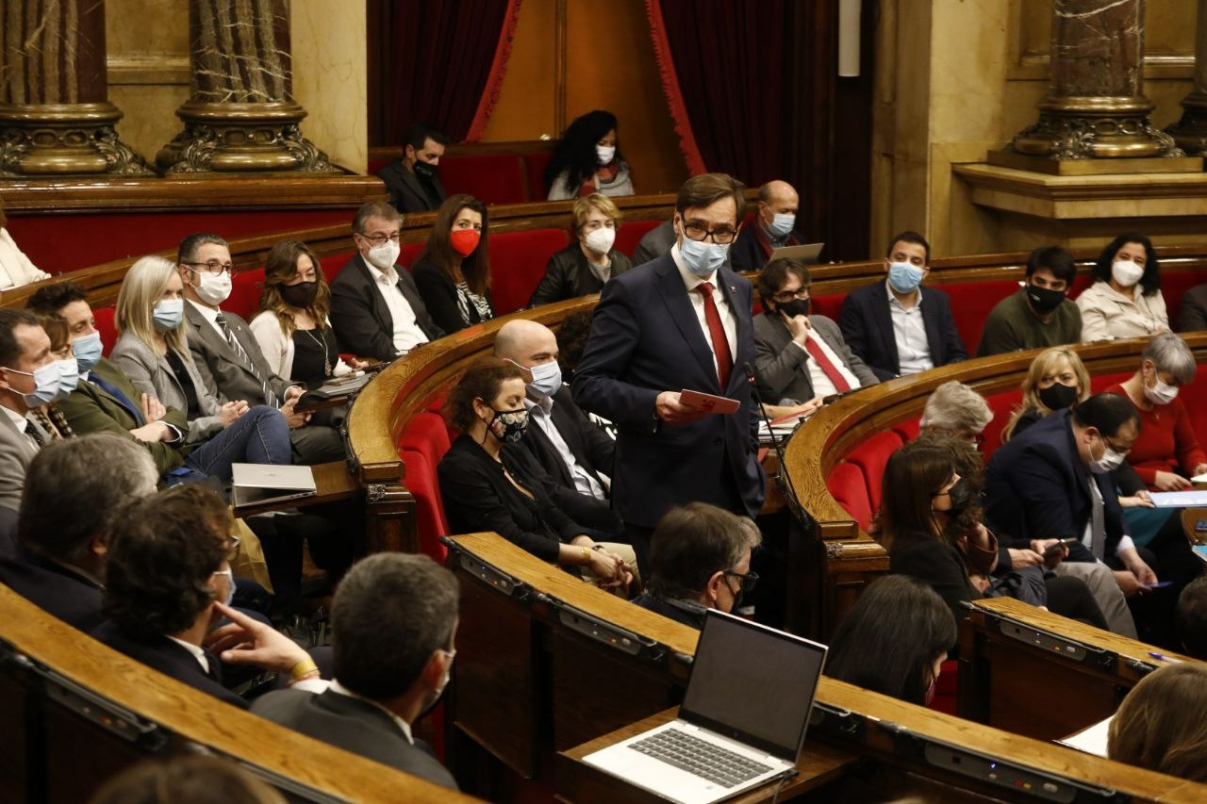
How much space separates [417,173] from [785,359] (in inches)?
119

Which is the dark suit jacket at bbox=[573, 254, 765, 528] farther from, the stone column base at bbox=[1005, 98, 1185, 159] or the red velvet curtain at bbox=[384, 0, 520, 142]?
the red velvet curtain at bbox=[384, 0, 520, 142]

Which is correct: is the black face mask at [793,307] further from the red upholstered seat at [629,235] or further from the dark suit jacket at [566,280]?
the red upholstered seat at [629,235]

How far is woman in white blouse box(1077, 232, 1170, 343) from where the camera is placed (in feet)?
21.3

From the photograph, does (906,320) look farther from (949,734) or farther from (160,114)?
(949,734)

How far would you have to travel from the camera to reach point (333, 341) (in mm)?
5398

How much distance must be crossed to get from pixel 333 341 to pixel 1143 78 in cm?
469

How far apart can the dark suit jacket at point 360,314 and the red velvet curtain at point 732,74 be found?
13.9 ft

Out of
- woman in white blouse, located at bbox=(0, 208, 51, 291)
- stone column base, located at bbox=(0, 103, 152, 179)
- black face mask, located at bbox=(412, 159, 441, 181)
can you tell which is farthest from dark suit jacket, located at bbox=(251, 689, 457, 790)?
black face mask, located at bbox=(412, 159, 441, 181)

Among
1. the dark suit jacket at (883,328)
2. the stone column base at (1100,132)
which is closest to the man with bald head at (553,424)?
the dark suit jacket at (883,328)

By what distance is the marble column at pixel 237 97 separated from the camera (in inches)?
263

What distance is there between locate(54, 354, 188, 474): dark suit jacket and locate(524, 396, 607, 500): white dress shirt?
916mm

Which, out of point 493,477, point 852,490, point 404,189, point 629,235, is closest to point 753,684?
point 493,477

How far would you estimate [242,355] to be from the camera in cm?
488

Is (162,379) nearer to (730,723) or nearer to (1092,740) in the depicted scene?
(730,723)
